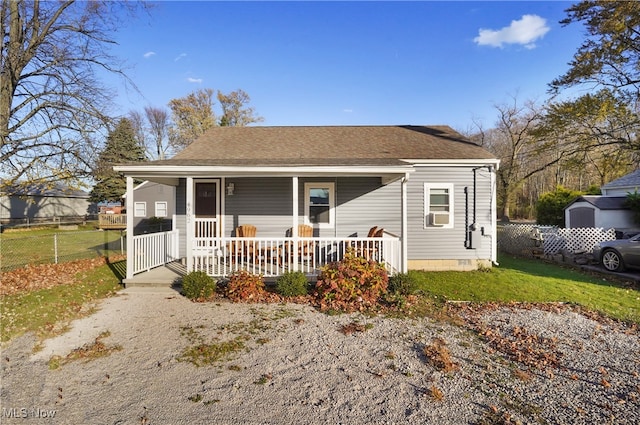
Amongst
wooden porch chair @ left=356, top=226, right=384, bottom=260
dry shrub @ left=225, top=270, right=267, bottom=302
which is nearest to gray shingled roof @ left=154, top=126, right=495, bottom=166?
wooden porch chair @ left=356, top=226, right=384, bottom=260

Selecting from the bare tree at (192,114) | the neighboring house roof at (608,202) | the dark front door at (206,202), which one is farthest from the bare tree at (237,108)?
the neighboring house roof at (608,202)

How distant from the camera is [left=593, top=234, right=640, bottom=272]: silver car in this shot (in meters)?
9.10

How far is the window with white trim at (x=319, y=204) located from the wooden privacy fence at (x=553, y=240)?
29.0 feet

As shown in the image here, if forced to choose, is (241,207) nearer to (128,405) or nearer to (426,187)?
(426,187)

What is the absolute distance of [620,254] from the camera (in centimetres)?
937

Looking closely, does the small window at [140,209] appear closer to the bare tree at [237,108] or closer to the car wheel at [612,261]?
the bare tree at [237,108]

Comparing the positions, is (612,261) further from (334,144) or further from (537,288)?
(334,144)

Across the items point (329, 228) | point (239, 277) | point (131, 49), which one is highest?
point (131, 49)

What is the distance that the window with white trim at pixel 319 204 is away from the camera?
9422 millimetres

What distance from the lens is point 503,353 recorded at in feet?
13.5

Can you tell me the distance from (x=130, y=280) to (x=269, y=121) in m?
32.1

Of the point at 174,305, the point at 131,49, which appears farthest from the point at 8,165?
the point at 174,305

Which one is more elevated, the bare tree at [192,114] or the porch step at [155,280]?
the bare tree at [192,114]

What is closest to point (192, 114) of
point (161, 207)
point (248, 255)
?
point (161, 207)
